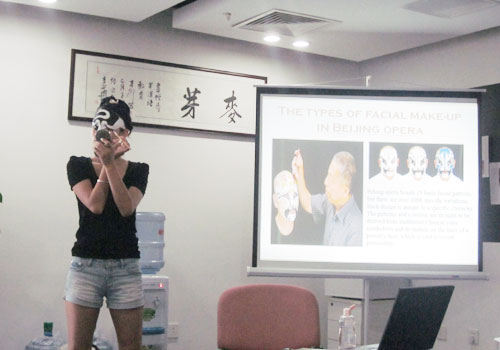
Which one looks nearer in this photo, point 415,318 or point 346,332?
point 415,318

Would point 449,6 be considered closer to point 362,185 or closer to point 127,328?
point 362,185

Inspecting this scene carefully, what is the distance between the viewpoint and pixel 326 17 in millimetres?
4508

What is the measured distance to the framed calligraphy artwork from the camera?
4.61m

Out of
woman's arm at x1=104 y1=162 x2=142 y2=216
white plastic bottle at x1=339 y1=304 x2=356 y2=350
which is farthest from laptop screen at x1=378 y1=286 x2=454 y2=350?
woman's arm at x1=104 y1=162 x2=142 y2=216

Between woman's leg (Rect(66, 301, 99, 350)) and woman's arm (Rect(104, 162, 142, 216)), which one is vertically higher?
woman's arm (Rect(104, 162, 142, 216))

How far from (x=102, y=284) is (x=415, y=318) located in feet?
3.41

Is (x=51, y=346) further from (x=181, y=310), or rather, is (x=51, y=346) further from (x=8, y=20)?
(x=8, y=20)

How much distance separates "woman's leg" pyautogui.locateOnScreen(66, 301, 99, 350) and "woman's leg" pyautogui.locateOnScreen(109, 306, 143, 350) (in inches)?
3.4

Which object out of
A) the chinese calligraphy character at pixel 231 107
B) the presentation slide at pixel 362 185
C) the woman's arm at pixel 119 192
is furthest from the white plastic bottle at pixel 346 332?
the chinese calligraphy character at pixel 231 107

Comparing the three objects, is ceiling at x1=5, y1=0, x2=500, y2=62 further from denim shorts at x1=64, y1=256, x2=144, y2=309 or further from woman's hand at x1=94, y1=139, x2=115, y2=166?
denim shorts at x1=64, y1=256, x2=144, y2=309

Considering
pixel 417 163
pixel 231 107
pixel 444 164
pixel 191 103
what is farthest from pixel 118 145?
pixel 231 107

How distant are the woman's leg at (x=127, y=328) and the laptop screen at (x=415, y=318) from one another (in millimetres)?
886

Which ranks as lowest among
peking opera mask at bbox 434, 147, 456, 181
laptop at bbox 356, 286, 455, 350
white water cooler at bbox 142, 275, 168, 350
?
white water cooler at bbox 142, 275, 168, 350

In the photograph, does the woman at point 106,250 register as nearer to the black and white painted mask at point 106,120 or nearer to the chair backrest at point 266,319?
the black and white painted mask at point 106,120
